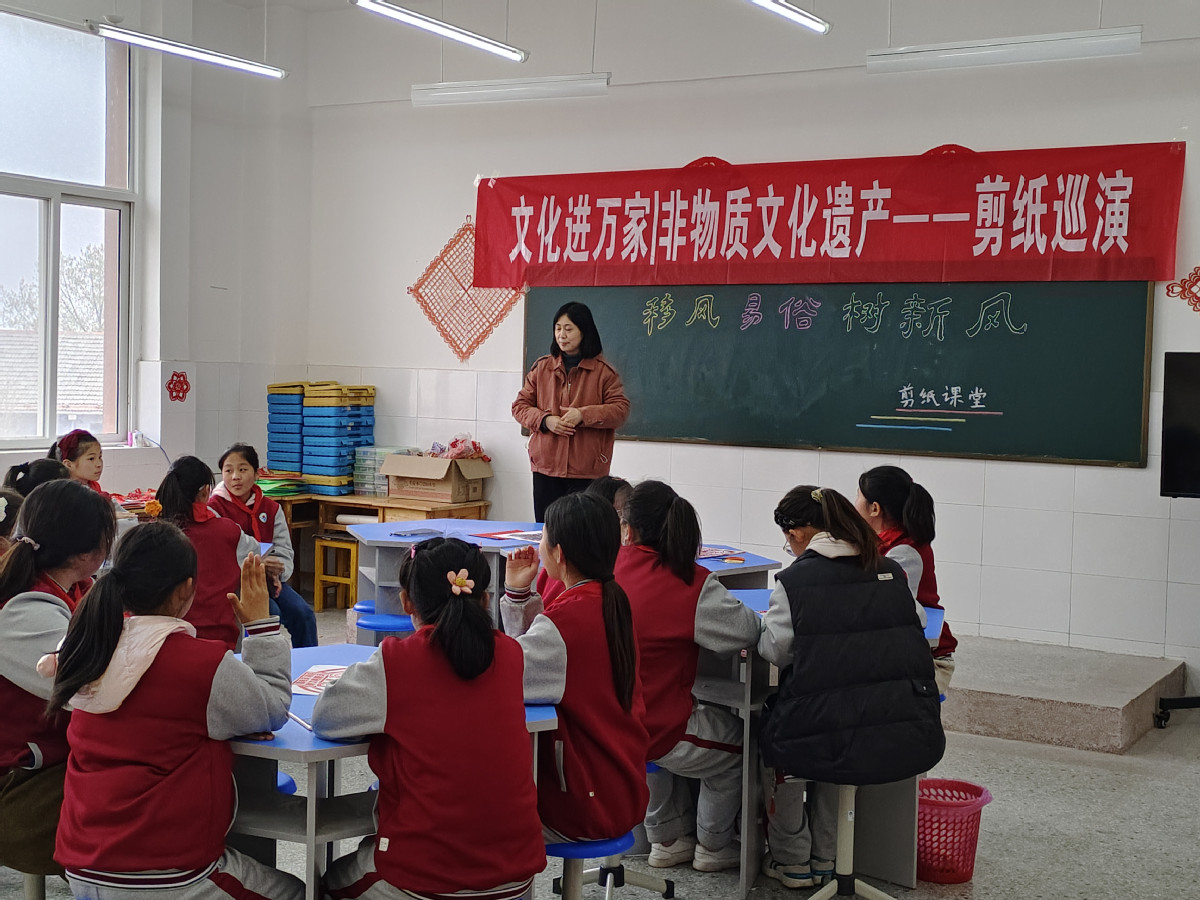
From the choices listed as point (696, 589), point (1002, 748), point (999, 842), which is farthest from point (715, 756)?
point (1002, 748)

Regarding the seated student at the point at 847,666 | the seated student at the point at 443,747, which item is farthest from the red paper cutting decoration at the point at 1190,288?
the seated student at the point at 443,747

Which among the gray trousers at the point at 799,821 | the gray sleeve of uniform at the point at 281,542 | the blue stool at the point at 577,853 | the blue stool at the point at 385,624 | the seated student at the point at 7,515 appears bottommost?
the gray trousers at the point at 799,821

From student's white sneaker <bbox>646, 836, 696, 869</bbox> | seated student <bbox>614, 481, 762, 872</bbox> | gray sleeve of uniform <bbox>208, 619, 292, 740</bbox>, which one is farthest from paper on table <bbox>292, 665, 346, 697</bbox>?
student's white sneaker <bbox>646, 836, 696, 869</bbox>

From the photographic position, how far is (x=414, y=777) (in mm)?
2303

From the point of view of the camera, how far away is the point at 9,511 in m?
3.19

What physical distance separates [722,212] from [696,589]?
3713 mm

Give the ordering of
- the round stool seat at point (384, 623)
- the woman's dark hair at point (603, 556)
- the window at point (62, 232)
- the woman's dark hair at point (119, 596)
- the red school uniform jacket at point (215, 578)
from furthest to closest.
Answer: the window at point (62, 232), the round stool seat at point (384, 623), the red school uniform jacket at point (215, 578), the woman's dark hair at point (603, 556), the woman's dark hair at point (119, 596)

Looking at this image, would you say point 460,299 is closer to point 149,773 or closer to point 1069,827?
point 1069,827

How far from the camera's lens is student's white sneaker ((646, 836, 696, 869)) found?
361cm

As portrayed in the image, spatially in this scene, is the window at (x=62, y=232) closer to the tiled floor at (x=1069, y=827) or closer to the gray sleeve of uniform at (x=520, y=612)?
the tiled floor at (x=1069, y=827)

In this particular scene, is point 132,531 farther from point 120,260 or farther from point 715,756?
point 120,260

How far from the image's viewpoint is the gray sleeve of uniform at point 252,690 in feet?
7.54

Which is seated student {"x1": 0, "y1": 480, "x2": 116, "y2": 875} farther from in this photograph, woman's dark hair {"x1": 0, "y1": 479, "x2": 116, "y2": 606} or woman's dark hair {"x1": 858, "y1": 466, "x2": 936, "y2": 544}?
woman's dark hair {"x1": 858, "y1": 466, "x2": 936, "y2": 544}

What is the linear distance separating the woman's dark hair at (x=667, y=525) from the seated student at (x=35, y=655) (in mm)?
1342
